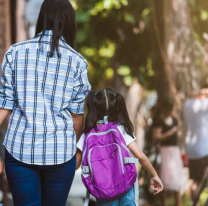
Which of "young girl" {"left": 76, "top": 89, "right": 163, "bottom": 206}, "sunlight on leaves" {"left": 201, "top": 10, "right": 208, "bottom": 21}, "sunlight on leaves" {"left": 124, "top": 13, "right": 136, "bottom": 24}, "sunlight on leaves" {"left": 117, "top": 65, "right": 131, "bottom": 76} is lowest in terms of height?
"young girl" {"left": 76, "top": 89, "right": 163, "bottom": 206}

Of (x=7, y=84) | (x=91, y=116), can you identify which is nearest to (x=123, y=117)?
(x=91, y=116)

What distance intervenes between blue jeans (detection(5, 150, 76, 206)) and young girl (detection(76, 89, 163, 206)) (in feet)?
1.39

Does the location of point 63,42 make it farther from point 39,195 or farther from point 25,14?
point 25,14

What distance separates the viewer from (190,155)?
737 cm

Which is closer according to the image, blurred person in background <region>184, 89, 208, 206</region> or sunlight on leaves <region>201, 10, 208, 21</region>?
blurred person in background <region>184, 89, 208, 206</region>

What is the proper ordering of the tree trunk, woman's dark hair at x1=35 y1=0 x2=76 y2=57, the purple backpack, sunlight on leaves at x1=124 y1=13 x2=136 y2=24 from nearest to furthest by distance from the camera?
1. woman's dark hair at x1=35 y1=0 x2=76 y2=57
2. the purple backpack
3. the tree trunk
4. sunlight on leaves at x1=124 y1=13 x2=136 y2=24

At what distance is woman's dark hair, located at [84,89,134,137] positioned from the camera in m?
3.77

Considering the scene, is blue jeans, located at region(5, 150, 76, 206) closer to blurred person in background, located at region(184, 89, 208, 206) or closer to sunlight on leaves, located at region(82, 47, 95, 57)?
blurred person in background, located at region(184, 89, 208, 206)

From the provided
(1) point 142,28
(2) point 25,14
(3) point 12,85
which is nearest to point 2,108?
Answer: (3) point 12,85

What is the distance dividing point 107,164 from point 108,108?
1.18 ft

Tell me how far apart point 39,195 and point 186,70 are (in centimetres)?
467

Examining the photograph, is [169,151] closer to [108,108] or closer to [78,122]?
[108,108]

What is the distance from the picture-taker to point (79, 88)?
3418 millimetres

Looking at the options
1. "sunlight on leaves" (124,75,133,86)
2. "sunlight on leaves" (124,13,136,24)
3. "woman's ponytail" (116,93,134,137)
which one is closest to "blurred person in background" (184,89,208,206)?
"sunlight on leaves" (124,13,136,24)
